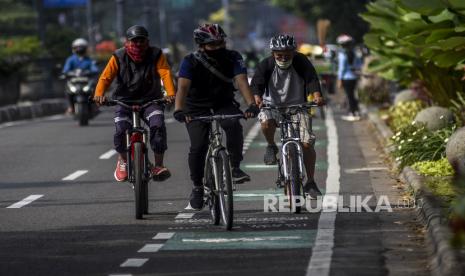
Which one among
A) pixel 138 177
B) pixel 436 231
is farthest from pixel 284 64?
pixel 436 231

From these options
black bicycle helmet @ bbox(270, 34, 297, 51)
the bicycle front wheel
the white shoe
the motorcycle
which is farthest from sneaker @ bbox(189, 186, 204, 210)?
the white shoe

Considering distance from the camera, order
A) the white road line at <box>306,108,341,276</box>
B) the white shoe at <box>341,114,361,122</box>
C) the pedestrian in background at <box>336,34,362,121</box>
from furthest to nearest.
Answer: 1. the pedestrian in background at <box>336,34,362,121</box>
2. the white shoe at <box>341,114,361,122</box>
3. the white road line at <box>306,108,341,276</box>

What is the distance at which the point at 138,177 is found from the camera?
1296 cm

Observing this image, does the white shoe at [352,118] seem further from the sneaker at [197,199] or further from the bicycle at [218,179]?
the bicycle at [218,179]

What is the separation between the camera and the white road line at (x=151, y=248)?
11.0 m

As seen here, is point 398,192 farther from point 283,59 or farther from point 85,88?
point 85,88

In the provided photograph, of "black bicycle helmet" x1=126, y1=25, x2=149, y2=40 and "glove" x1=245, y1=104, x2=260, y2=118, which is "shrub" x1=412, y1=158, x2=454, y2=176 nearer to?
"glove" x1=245, y1=104, x2=260, y2=118

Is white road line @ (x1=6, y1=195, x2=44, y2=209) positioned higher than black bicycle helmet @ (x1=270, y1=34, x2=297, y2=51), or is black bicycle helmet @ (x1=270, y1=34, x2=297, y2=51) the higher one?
black bicycle helmet @ (x1=270, y1=34, x2=297, y2=51)

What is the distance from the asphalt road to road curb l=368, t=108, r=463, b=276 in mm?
129

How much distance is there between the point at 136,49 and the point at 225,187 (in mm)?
1942

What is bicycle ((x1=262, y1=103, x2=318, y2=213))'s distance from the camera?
13.4m

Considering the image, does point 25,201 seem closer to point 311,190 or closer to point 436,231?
point 311,190

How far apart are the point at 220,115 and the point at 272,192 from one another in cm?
354

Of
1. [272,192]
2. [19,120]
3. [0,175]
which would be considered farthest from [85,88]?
[272,192]
